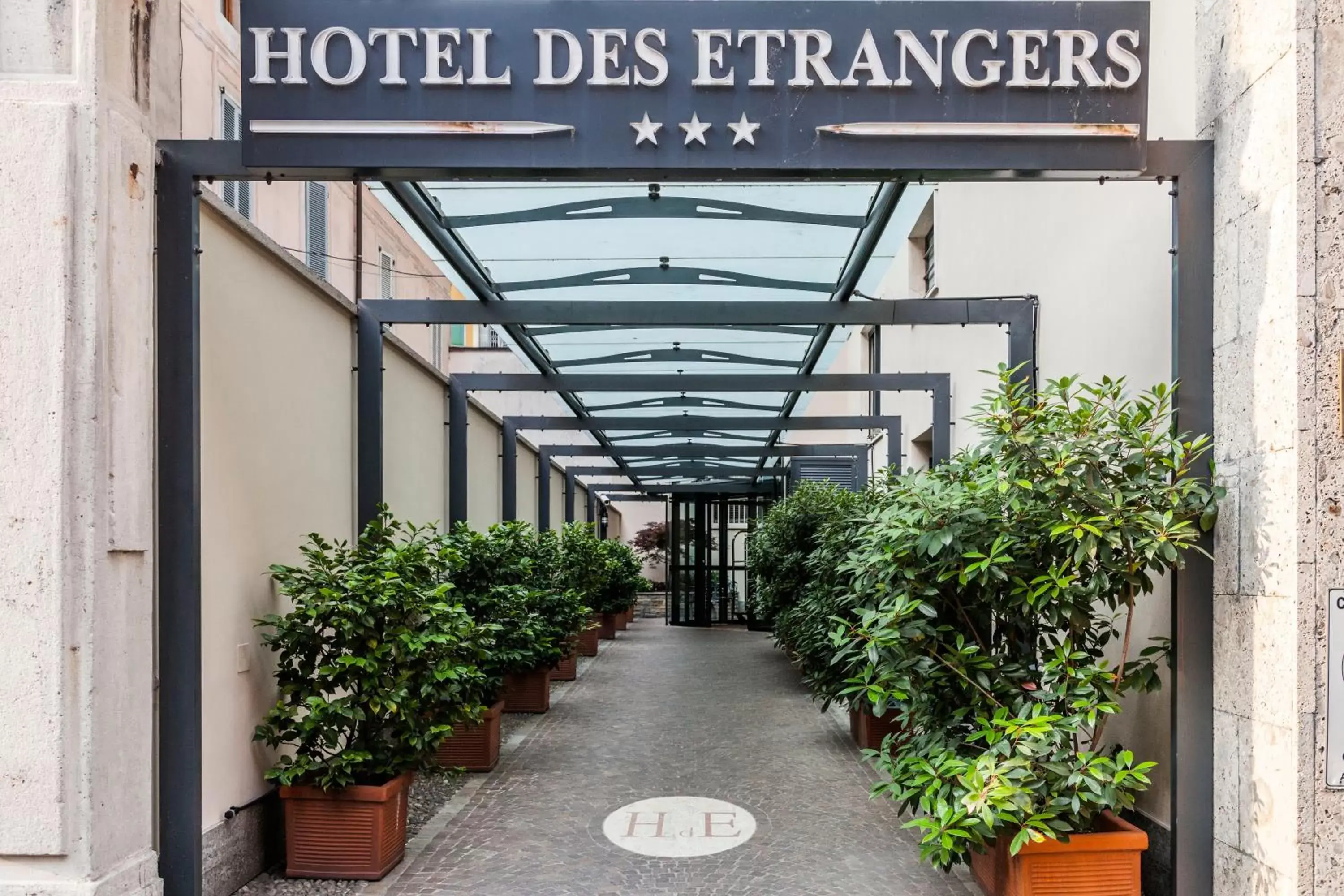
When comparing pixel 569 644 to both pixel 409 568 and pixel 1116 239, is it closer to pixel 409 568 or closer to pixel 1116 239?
pixel 409 568

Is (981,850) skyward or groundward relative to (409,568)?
groundward

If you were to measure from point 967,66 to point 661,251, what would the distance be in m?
4.09

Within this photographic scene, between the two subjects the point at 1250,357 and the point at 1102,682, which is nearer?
the point at 1250,357

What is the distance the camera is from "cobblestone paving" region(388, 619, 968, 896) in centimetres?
531

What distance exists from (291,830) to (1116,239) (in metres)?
5.62

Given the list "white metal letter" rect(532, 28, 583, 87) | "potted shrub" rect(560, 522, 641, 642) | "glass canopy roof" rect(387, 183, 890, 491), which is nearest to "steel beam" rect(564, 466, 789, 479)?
"potted shrub" rect(560, 522, 641, 642)

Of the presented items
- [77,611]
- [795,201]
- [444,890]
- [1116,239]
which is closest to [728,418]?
[795,201]

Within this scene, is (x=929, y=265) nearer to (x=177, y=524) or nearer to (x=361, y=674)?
(x=361, y=674)

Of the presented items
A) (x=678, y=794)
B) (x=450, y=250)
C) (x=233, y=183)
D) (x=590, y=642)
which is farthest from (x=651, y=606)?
(x=233, y=183)

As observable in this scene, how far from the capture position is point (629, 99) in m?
4.28

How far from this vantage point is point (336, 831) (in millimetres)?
5246

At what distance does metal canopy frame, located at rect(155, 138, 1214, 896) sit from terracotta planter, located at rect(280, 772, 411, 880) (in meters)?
0.97

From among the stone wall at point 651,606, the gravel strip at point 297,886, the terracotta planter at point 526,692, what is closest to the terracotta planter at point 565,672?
the terracotta planter at point 526,692

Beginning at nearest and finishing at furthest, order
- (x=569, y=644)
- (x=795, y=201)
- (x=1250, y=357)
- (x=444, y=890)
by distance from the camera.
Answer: (x=1250, y=357), (x=444, y=890), (x=795, y=201), (x=569, y=644)
